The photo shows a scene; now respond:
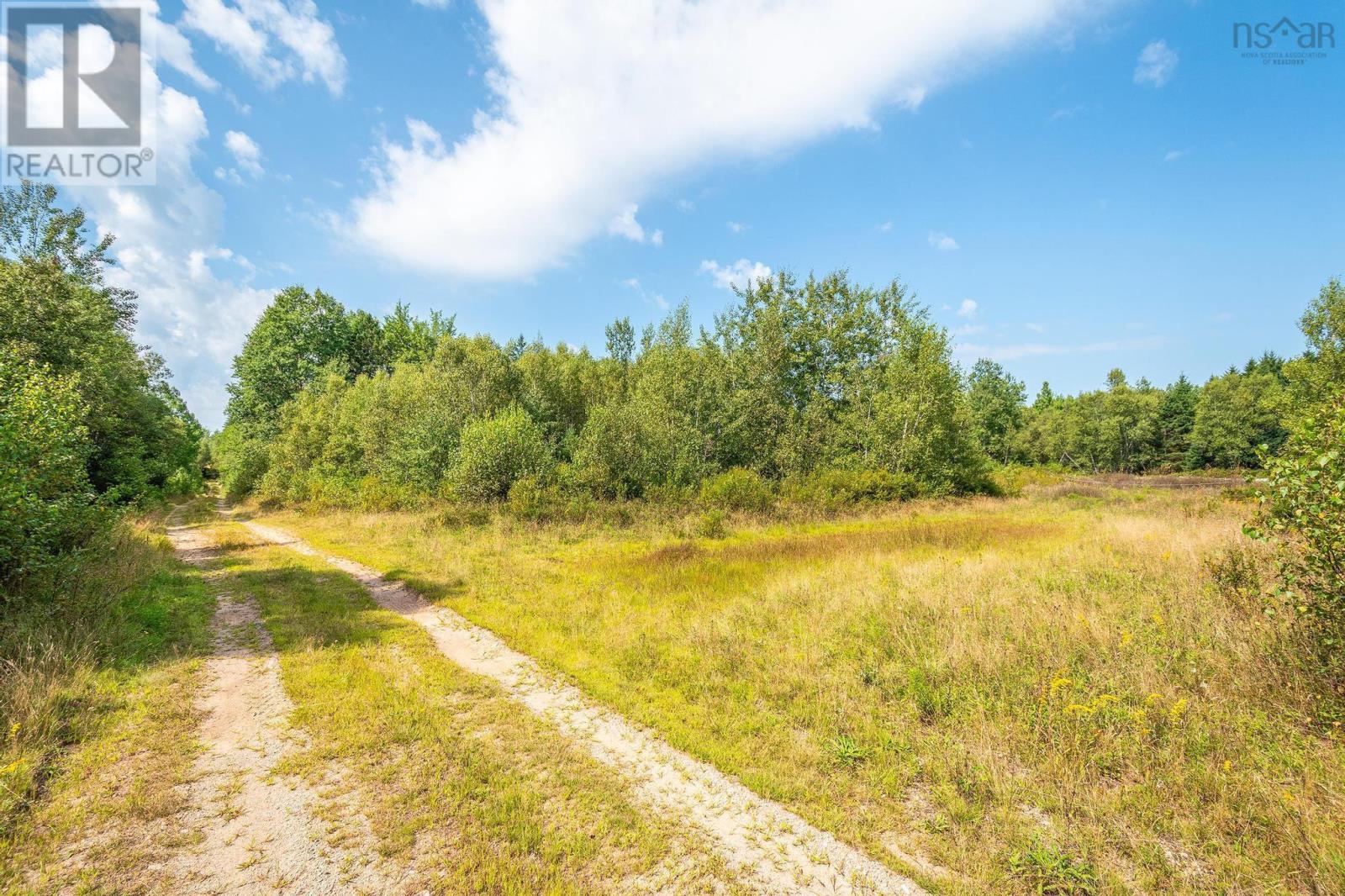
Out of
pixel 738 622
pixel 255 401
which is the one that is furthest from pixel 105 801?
pixel 255 401

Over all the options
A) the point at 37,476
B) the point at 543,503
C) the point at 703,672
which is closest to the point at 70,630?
the point at 37,476

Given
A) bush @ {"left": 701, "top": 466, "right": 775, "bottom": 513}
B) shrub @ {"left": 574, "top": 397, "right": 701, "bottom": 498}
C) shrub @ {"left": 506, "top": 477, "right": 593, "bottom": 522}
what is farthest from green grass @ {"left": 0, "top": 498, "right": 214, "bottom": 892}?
bush @ {"left": 701, "top": 466, "right": 775, "bottom": 513}

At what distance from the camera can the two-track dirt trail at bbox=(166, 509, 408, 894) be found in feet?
13.4

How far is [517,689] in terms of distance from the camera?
7.73 m

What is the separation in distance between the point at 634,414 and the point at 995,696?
2247 cm

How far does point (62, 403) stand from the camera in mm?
10664

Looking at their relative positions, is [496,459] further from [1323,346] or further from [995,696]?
[1323,346]

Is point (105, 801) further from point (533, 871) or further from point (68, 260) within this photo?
point (68, 260)

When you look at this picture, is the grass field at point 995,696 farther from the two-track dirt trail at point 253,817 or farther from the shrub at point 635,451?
the shrub at point 635,451

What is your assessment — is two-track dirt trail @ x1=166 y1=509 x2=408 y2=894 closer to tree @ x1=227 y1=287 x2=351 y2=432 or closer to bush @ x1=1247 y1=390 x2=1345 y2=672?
bush @ x1=1247 y1=390 x2=1345 y2=672

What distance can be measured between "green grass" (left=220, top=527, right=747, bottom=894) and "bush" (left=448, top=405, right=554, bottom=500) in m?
15.2

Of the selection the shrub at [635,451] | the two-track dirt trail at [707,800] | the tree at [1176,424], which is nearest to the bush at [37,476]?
the two-track dirt trail at [707,800]

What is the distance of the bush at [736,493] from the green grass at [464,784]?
18090 millimetres

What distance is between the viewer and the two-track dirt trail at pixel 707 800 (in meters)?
4.26
